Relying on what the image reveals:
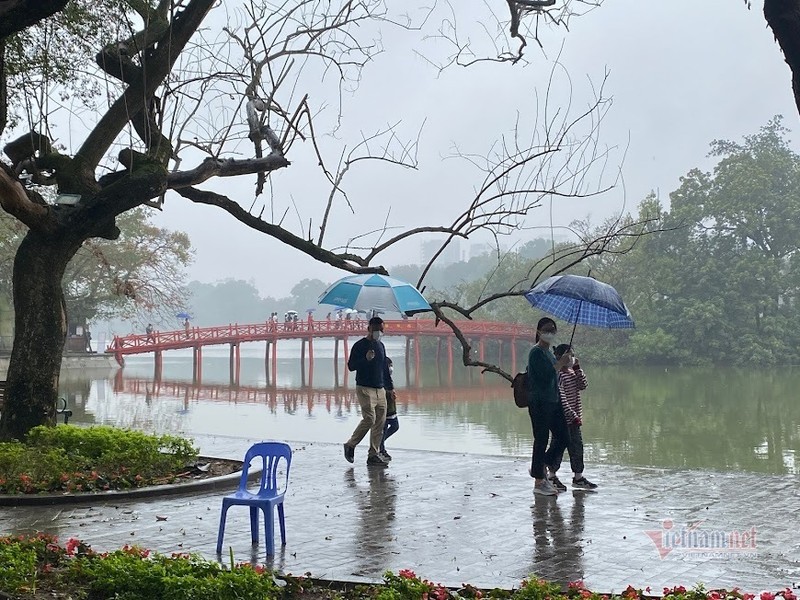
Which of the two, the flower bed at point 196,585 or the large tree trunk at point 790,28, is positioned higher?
the large tree trunk at point 790,28

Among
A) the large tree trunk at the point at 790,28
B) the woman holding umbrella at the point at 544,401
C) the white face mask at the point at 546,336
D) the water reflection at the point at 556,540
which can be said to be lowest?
the water reflection at the point at 556,540

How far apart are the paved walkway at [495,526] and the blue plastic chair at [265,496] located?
136mm

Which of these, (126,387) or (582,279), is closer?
(582,279)

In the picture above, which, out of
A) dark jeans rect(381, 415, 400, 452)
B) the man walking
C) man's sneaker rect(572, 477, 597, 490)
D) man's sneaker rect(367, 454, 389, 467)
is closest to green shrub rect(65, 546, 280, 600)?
man's sneaker rect(572, 477, 597, 490)

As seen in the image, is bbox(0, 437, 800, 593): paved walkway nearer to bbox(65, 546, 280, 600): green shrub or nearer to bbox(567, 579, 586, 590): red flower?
bbox(567, 579, 586, 590): red flower

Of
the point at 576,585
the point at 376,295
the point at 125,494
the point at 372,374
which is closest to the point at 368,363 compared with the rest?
the point at 372,374

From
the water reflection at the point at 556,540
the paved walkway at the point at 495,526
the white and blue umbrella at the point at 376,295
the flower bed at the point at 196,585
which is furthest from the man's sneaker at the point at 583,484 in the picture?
the flower bed at the point at 196,585

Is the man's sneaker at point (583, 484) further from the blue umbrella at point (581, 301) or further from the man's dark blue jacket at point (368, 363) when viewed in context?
the man's dark blue jacket at point (368, 363)

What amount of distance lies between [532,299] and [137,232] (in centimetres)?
3389

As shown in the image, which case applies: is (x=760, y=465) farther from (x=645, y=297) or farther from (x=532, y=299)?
(x=645, y=297)

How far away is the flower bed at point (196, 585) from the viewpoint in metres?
4.34

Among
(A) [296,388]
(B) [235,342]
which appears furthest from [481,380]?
(B) [235,342]

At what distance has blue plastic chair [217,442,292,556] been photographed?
5.68 m

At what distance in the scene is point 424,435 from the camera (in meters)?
18.9
